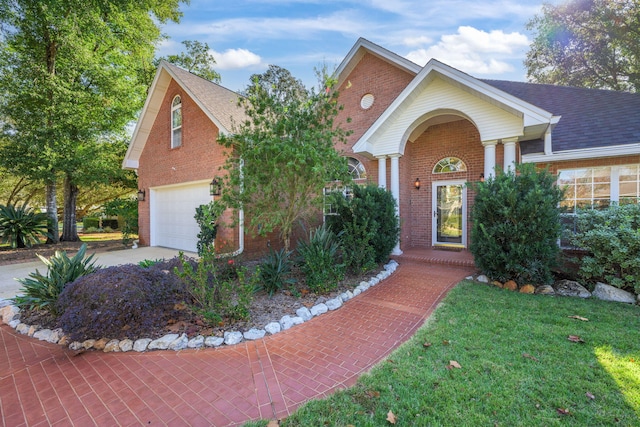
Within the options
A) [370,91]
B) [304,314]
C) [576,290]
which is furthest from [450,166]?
[304,314]

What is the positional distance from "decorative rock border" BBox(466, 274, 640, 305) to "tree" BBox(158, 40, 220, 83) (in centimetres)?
2087

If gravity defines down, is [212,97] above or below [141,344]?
above

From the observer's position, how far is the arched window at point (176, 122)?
10648mm

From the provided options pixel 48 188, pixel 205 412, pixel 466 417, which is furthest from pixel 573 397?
pixel 48 188

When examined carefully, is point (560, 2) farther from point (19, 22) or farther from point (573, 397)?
point (19, 22)

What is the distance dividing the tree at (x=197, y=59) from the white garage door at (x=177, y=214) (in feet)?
36.9

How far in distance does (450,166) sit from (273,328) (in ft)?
25.7

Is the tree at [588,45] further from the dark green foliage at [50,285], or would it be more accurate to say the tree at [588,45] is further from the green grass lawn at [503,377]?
the dark green foliage at [50,285]

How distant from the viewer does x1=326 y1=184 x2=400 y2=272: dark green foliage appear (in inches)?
255

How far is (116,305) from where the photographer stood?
11.9 feet

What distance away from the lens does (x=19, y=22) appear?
37.1ft

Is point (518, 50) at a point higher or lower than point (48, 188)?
higher

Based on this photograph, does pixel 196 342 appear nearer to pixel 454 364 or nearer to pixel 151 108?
pixel 454 364

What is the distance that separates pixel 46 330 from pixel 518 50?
2372 centimetres
